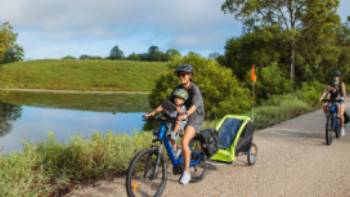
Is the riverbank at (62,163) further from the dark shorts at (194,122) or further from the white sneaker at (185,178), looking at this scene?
the dark shorts at (194,122)

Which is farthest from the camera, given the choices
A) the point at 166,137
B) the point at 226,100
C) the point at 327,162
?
the point at 226,100

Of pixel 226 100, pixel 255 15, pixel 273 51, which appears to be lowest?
pixel 226 100

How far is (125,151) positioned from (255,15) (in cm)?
2240

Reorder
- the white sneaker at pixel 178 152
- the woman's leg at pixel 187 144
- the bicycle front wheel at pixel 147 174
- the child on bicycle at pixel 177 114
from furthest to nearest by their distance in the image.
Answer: the white sneaker at pixel 178 152 < the woman's leg at pixel 187 144 < the child on bicycle at pixel 177 114 < the bicycle front wheel at pixel 147 174

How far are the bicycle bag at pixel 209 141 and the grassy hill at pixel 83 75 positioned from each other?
2361 inches

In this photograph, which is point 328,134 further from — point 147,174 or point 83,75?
point 83,75

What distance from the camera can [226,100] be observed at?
24.1m

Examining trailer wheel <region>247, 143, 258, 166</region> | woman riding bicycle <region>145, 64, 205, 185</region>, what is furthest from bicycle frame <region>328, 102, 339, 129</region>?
woman riding bicycle <region>145, 64, 205, 185</region>

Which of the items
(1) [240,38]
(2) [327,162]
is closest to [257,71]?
(1) [240,38]

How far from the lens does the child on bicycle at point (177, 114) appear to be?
5.22 metres

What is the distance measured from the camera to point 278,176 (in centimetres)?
656

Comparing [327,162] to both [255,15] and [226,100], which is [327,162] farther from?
[255,15]

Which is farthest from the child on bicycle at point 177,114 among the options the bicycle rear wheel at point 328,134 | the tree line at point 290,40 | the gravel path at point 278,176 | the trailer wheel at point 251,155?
the tree line at point 290,40

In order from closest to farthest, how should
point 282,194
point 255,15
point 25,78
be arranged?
point 282,194
point 255,15
point 25,78
